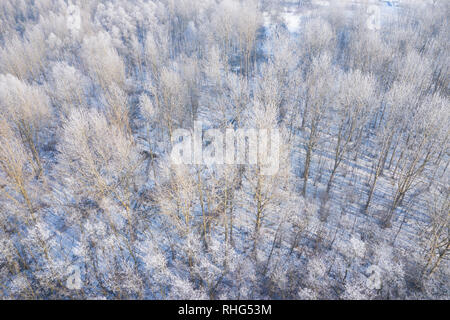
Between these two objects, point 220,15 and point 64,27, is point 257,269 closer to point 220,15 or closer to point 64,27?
point 220,15

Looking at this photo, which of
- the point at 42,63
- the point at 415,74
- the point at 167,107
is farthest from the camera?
the point at 42,63

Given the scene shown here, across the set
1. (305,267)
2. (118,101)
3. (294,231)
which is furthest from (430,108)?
(118,101)

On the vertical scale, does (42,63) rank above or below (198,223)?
above

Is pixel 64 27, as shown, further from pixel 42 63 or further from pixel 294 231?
pixel 294 231

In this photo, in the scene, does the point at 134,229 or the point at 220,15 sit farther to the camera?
the point at 220,15

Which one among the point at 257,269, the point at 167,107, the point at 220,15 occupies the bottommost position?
the point at 257,269

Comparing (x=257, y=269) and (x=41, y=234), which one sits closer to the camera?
(x=257, y=269)

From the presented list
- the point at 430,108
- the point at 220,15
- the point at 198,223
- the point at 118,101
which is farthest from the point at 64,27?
the point at 430,108

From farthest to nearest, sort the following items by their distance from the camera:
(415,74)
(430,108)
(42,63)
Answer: (42,63), (415,74), (430,108)

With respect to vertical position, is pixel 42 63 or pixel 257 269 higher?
pixel 42 63
